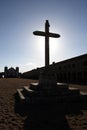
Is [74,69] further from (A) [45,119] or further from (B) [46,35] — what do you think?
(A) [45,119]

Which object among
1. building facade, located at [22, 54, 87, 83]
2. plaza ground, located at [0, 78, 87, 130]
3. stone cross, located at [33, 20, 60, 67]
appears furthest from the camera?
building facade, located at [22, 54, 87, 83]

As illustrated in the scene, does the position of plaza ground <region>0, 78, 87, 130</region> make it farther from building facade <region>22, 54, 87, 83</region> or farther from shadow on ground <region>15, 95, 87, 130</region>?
building facade <region>22, 54, 87, 83</region>

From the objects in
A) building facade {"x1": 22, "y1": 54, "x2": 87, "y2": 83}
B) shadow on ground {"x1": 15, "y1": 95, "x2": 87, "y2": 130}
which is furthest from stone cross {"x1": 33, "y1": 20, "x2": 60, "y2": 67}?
building facade {"x1": 22, "y1": 54, "x2": 87, "y2": 83}

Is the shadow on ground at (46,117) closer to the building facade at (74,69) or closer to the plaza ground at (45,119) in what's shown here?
the plaza ground at (45,119)

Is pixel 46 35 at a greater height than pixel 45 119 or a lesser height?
greater

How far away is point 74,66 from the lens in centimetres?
3803

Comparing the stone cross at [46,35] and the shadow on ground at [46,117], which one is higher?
the stone cross at [46,35]

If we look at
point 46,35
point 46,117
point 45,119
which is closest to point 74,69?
point 46,35

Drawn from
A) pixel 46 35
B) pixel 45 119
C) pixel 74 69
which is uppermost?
pixel 46 35

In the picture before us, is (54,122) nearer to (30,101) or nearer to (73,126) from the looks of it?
(73,126)

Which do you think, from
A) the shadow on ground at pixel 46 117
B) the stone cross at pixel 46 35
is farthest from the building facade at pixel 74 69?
the shadow on ground at pixel 46 117

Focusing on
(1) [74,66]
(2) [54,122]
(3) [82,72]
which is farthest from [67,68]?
(2) [54,122]

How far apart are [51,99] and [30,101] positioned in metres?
1.12

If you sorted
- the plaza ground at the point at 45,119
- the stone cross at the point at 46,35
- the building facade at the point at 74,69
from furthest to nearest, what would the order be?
the building facade at the point at 74,69
the stone cross at the point at 46,35
the plaza ground at the point at 45,119
